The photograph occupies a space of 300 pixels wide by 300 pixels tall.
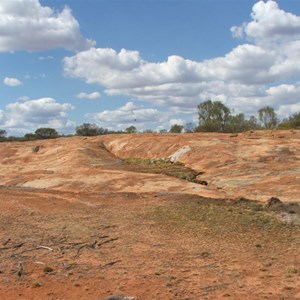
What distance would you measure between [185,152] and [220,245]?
16047 millimetres

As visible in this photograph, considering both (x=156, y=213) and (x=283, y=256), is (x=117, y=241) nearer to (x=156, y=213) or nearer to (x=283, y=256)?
(x=156, y=213)

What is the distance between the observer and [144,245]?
1070 cm

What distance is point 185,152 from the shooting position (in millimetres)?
26516

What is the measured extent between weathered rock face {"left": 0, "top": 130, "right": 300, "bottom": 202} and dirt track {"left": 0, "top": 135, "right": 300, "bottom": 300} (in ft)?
1.29

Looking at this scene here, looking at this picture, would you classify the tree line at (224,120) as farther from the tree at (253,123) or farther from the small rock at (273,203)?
the small rock at (273,203)

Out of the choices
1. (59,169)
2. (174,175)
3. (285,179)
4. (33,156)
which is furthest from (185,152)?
(33,156)

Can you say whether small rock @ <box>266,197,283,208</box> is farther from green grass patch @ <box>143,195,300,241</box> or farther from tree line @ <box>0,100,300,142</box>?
tree line @ <box>0,100,300,142</box>

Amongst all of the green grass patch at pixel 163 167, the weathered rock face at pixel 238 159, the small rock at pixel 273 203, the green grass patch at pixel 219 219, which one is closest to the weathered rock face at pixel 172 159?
the weathered rock face at pixel 238 159

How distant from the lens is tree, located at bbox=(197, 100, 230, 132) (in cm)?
5366

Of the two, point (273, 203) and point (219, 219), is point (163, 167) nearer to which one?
point (273, 203)

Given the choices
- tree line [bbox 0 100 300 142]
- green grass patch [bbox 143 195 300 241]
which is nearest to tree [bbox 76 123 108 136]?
tree line [bbox 0 100 300 142]

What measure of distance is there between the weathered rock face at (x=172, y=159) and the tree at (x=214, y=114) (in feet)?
62.1

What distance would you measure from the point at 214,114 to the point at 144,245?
152ft

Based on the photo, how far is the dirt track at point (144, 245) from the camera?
8195 millimetres
